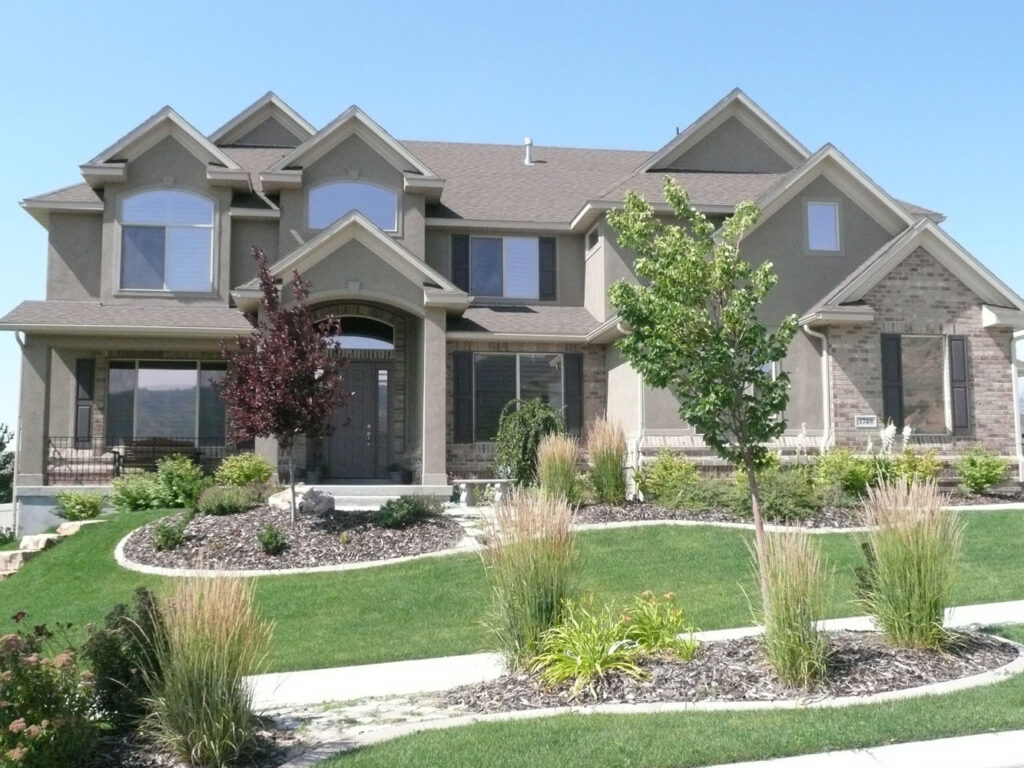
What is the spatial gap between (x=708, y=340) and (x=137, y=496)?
1241 cm

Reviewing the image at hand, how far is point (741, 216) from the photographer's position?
29.5 feet

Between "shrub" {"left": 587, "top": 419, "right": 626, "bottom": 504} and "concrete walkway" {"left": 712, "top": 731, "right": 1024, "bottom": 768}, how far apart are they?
9.65 metres

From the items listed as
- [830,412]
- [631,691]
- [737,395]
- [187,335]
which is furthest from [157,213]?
[631,691]

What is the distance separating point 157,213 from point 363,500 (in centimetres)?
824

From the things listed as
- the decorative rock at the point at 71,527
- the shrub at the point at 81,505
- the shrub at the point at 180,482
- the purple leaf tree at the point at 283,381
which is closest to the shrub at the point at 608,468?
the purple leaf tree at the point at 283,381

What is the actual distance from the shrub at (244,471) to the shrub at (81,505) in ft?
7.53

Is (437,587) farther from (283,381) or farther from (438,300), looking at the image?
(438,300)

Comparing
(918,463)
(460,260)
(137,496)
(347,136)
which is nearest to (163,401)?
(137,496)

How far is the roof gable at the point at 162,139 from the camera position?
20.0 metres

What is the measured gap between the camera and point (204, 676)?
221 inches

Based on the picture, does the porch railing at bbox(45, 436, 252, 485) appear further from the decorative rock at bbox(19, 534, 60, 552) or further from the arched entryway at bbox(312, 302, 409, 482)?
the decorative rock at bbox(19, 534, 60, 552)

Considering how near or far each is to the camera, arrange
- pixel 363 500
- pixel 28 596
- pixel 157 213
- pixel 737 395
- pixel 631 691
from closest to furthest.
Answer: pixel 631 691 < pixel 737 395 < pixel 28 596 < pixel 363 500 < pixel 157 213

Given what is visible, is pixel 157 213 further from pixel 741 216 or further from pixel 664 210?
pixel 741 216

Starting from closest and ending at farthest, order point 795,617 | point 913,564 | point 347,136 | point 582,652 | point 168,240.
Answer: point 795,617 < point 582,652 < point 913,564 < point 168,240 < point 347,136
